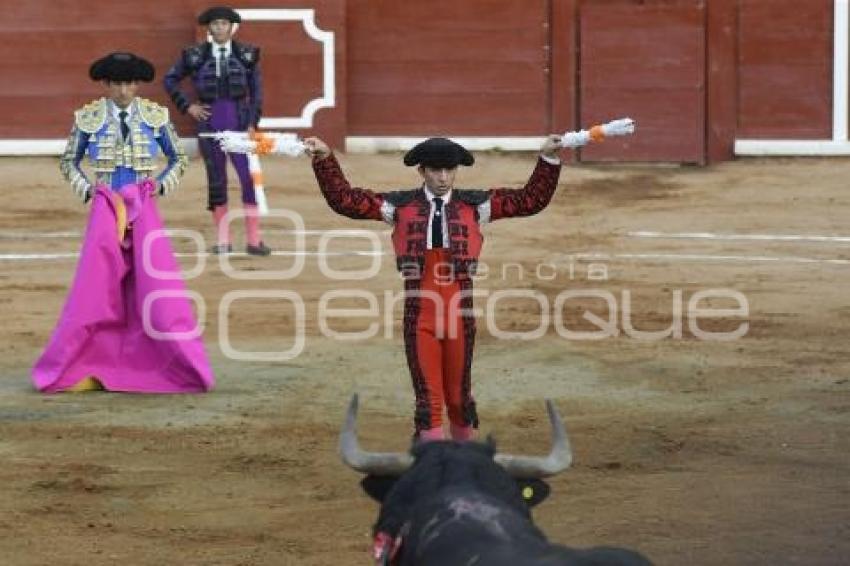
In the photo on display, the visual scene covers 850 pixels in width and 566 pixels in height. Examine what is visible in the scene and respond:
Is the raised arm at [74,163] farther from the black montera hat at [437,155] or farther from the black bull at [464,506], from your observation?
the black bull at [464,506]

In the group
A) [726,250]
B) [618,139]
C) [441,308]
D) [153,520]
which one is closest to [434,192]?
[441,308]

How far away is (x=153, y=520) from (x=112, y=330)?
223 centimetres

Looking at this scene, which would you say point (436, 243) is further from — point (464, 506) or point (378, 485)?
point (464, 506)

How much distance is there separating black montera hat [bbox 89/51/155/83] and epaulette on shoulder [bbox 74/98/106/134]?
17 centimetres

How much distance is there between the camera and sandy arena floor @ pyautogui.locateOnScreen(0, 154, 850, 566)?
5.86 metres

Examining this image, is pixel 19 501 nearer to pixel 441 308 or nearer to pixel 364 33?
pixel 441 308

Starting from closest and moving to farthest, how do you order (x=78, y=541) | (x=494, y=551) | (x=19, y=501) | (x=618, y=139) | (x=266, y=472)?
(x=494, y=551) < (x=78, y=541) < (x=19, y=501) < (x=266, y=472) < (x=618, y=139)

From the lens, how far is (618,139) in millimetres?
15102

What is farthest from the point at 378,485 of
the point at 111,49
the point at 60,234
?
the point at 111,49

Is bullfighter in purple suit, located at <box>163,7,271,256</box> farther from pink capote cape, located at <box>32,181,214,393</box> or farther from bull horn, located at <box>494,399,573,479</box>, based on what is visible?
bull horn, located at <box>494,399,573,479</box>

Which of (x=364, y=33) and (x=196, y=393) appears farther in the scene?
(x=364, y=33)

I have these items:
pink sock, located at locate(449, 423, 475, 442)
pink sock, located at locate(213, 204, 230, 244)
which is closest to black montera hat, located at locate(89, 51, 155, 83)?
pink sock, located at locate(449, 423, 475, 442)

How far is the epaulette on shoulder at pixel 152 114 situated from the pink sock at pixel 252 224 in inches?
140

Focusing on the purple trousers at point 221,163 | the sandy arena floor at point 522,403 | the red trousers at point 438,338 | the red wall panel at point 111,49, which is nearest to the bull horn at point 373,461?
the sandy arena floor at point 522,403
